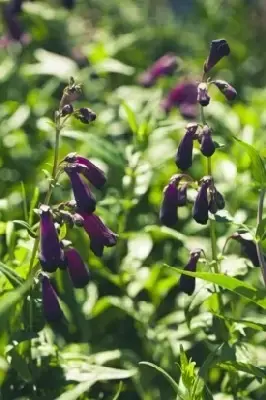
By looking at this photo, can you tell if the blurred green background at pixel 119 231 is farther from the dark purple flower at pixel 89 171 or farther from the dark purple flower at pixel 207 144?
the dark purple flower at pixel 207 144

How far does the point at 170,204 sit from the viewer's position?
3182 millimetres

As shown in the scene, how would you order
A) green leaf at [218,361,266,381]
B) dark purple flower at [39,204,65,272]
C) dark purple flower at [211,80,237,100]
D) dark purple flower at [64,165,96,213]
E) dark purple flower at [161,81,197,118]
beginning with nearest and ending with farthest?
dark purple flower at [39,204,65,272]
dark purple flower at [64,165,96,213]
green leaf at [218,361,266,381]
dark purple flower at [211,80,237,100]
dark purple flower at [161,81,197,118]

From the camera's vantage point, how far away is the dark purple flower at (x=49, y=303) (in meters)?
3.01

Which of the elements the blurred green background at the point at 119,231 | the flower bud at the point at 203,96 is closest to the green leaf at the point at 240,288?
the blurred green background at the point at 119,231

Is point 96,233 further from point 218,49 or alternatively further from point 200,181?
point 218,49

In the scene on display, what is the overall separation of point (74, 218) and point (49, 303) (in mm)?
263

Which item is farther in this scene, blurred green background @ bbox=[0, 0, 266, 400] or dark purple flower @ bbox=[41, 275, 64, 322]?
blurred green background @ bbox=[0, 0, 266, 400]

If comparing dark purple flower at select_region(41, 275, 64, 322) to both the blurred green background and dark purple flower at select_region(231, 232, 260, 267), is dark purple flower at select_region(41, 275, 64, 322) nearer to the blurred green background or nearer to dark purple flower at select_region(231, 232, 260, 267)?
the blurred green background

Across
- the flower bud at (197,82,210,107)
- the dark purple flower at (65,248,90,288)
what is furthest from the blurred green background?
the flower bud at (197,82,210,107)

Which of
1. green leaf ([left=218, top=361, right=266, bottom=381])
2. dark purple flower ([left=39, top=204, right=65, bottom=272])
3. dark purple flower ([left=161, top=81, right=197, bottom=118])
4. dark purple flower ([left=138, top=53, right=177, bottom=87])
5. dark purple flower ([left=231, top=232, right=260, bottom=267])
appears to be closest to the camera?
dark purple flower ([left=39, top=204, right=65, bottom=272])

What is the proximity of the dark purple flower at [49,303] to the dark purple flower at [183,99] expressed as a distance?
7.23ft

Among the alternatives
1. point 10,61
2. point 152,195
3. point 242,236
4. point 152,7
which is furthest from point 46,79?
point 242,236

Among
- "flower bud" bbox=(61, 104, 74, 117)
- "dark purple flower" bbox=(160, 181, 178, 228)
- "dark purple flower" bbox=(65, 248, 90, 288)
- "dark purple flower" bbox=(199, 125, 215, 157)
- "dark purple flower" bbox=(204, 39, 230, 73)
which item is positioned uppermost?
"dark purple flower" bbox=(204, 39, 230, 73)

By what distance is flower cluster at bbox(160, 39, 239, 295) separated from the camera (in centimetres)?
303
